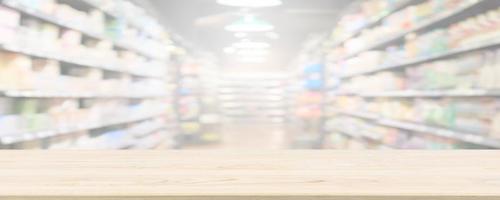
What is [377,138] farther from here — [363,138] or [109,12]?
[109,12]

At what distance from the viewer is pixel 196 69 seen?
1227 cm

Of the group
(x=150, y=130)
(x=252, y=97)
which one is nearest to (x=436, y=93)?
(x=150, y=130)

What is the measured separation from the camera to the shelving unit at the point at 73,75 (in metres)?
3.38

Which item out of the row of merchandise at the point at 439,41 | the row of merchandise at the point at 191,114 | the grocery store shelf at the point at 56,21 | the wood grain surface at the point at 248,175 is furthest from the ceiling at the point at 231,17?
the wood grain surface at the point at 248,175

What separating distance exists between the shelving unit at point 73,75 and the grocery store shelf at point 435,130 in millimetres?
2796

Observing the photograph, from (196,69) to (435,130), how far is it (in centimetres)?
832

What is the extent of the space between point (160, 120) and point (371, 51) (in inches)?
140

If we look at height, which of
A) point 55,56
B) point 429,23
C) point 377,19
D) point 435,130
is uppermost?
point 377,19

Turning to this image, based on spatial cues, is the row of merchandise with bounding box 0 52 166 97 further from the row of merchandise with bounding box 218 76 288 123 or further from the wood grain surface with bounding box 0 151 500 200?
the row of merchandise with bounding box 218 76 288 123

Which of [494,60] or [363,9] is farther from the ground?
[363,9]

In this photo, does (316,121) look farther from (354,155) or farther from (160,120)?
(354,155)

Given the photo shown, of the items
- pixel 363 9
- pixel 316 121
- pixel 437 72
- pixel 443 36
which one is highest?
pixel 363 9

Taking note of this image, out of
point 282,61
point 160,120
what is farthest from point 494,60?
point 282,61

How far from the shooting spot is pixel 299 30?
15.7 meters
